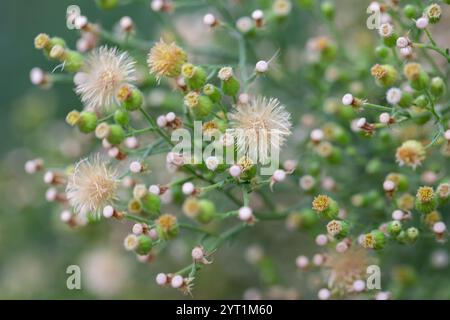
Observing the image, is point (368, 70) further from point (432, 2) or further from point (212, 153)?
point (212, 153)

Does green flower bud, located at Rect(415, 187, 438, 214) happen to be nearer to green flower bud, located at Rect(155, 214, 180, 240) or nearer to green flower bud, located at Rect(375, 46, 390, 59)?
green flower bud, located at Rect(375, 46, 390, 59)

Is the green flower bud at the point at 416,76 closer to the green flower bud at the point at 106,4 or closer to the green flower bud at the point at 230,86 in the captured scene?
the green flower bud at the point at 230,86

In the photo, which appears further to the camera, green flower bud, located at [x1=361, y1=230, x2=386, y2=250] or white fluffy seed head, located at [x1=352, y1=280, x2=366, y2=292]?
white fluffy seed head, located at [x1=352, y1=280, x2=366, y2=292]

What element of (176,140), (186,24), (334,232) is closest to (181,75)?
(176,140)

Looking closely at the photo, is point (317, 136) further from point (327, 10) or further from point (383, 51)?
point (327, 10)

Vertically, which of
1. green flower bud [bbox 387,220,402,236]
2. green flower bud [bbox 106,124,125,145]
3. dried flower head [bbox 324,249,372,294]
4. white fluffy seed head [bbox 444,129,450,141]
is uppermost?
green flower bud [bbox 106,124,125,145]

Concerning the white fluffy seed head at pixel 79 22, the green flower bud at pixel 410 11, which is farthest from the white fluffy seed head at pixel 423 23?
the white fluffy seed head at pixel 79 22

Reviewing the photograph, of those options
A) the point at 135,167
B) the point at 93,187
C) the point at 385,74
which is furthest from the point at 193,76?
the point at 385,74

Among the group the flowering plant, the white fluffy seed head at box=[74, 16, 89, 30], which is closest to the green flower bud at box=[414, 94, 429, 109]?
the flowering plant
